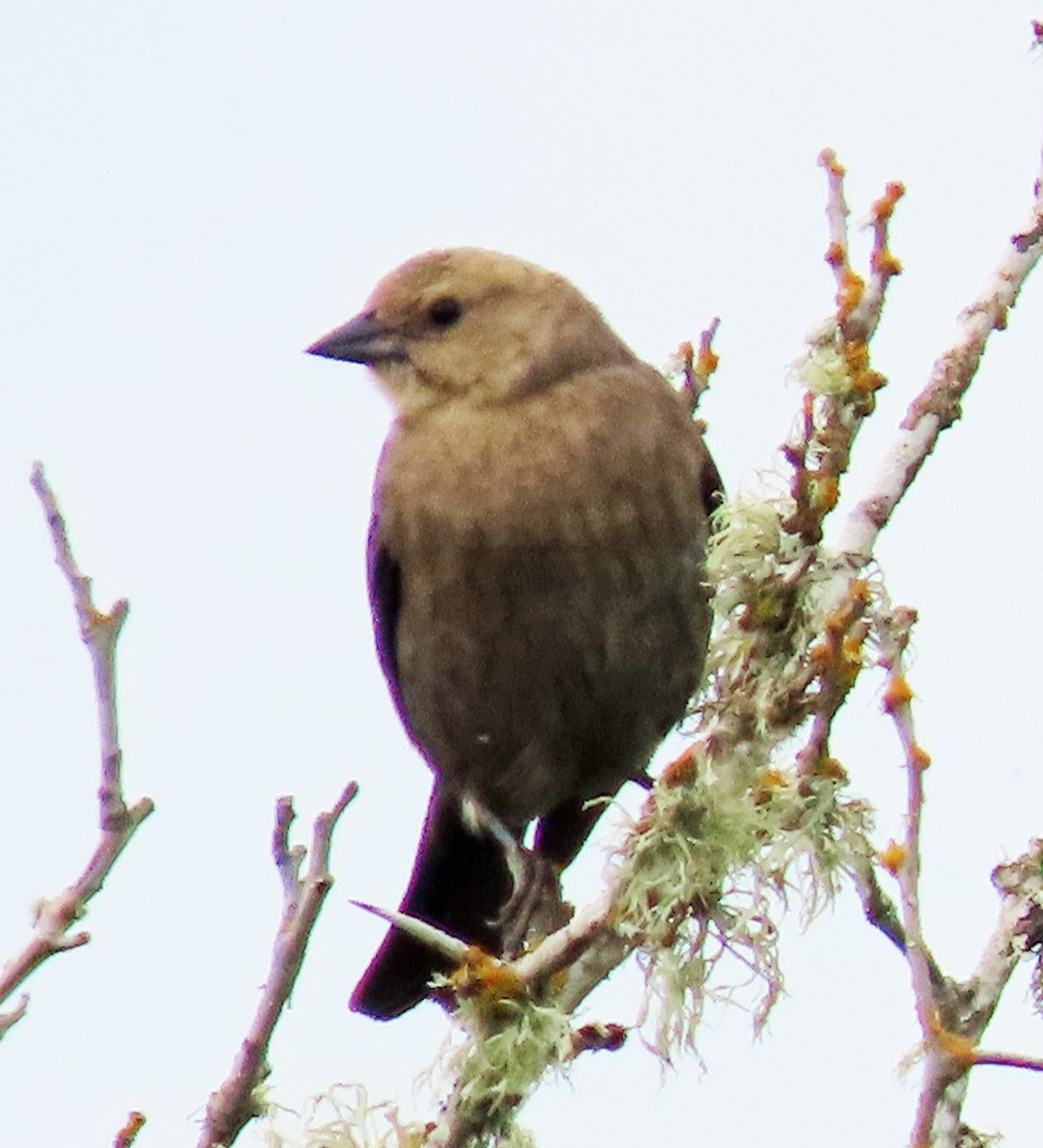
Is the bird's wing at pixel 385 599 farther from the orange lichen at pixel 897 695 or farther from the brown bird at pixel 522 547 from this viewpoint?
the orange lichen at pixel 897 695

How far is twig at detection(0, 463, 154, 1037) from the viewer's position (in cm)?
226

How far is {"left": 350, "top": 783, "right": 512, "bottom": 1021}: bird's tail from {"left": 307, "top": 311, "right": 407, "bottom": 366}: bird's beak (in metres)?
0.96

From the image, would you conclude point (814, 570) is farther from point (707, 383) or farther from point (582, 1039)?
point (707, 383)

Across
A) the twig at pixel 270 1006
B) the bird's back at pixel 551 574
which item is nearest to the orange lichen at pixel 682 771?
the twig at pixel 270 1006

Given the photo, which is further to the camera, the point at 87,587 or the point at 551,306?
the point at 551,306

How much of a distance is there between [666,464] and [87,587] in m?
2.23

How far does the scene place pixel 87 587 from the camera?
241cm

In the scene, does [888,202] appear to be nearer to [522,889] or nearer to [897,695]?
[897,695]

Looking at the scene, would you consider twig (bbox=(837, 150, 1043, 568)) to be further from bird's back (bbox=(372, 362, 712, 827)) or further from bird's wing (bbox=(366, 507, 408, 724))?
bird's wing (bbox=(366, 507, 408, 724))

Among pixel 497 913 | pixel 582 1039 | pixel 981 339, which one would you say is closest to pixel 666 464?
pixel 497 913

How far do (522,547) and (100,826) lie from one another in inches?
86.2

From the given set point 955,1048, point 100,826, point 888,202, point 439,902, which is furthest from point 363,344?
point 955,1048

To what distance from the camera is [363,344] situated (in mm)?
4789

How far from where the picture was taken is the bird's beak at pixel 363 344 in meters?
4.78
